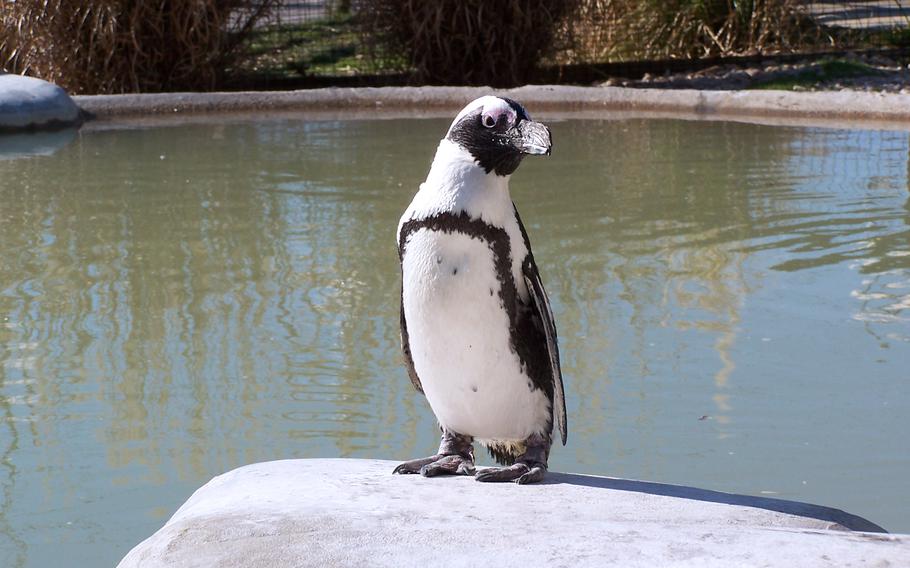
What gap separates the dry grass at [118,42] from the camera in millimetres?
9672

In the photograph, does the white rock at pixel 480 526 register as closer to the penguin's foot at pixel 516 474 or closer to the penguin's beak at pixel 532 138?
the penguin's foot at pixel 516 474

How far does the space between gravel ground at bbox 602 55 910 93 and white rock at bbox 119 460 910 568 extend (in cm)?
771

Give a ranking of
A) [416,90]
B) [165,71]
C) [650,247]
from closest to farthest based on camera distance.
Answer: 1. [650,247]
2. [416,90]
3. [165,71]

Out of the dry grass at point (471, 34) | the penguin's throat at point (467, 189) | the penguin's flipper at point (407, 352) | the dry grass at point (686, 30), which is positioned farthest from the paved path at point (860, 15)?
the penguin's throat at point (467, 189)

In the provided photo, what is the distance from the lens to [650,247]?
5137mm

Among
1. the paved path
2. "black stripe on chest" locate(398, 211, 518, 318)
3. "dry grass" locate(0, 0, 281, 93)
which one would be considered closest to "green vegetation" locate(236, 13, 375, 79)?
"dry grass" locate(0, 0, 281, 93)

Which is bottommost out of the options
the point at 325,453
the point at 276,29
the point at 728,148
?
the point at 325,453

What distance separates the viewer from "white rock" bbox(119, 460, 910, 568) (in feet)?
5.99

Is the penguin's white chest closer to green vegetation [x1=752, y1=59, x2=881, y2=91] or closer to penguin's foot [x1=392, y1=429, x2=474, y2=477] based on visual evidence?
penguin's foot [x1=392, y1=429, x2=474, y2=477]

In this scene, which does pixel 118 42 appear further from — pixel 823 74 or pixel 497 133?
pixel 497 133

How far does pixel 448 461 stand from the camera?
2.50 metres

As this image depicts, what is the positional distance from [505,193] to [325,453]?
1122 mm

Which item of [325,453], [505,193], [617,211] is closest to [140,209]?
[617,211]

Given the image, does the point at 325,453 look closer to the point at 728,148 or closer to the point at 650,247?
the point at 650,247
